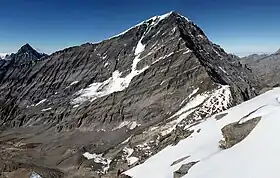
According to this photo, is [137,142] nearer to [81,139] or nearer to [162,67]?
[81,139]

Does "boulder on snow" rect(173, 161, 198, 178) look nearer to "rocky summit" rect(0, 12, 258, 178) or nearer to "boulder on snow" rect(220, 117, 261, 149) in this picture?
"boulder on snow" rect(220, 117, 261, 149)

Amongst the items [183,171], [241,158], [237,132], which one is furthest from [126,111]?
[241,158]

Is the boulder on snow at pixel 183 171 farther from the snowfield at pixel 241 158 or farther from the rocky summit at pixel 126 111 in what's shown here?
the rocky summit at pixel 126 111

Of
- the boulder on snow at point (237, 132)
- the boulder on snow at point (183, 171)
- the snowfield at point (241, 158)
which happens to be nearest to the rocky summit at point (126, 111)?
the snowfield at point (241, 158)

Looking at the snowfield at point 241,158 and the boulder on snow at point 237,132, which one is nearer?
the snowfield at point 241,158

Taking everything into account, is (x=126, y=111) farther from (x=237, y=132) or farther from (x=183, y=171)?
(x=183, y=171)

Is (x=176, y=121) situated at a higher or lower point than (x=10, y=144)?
lower

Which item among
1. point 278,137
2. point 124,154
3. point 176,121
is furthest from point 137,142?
point 278,137

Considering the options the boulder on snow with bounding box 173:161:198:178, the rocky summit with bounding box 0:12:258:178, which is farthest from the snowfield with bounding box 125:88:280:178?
the rocky summit with bounding box 0:12:258:178
